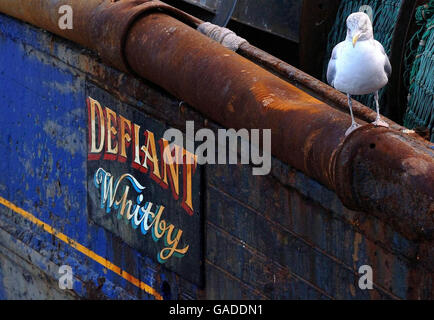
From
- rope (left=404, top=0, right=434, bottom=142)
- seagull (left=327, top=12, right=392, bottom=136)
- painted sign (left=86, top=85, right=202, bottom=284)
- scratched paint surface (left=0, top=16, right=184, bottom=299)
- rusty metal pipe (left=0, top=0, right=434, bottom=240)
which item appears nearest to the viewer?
rusty metal pipe (left=0, top=0, right=434, bottom=240)

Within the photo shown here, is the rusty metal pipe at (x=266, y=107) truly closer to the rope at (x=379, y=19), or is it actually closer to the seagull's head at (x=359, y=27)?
the seagull's head at (x=359, y=27)

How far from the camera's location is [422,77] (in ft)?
19.3

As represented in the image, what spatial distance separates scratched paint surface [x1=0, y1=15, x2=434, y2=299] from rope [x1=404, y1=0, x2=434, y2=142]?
1.38 metres

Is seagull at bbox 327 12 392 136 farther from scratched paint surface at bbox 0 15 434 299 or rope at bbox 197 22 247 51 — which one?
rope at bbox 197 22 247 51

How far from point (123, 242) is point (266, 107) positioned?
1982mm

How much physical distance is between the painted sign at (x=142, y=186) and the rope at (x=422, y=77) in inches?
60.2

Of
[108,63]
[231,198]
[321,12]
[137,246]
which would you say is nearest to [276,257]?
[231,198]

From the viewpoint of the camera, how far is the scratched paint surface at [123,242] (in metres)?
4.57

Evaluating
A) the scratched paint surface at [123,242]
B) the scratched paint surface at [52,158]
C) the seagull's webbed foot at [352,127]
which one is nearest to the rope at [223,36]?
the scratched paint surface at [123,242]

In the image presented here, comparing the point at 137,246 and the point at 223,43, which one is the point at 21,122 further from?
the point at 223,43

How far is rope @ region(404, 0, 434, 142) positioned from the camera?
5.79m

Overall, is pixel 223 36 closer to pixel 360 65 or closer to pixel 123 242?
pixel 123 242

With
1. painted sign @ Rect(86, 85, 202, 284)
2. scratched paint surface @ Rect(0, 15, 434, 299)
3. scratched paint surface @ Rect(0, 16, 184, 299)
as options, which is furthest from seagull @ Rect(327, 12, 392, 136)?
scratched paint surface @ Rect(0, 16, 184, 299)

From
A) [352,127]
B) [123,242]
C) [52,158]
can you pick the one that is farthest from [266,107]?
[52,158]
